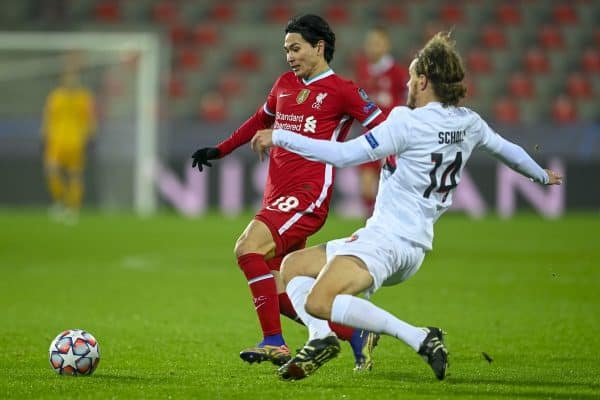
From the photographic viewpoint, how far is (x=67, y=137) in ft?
63.4

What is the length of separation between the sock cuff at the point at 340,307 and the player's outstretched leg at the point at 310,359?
18cm

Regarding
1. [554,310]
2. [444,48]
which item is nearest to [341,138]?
[444,48]

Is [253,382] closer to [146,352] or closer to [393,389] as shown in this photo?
[393,389]

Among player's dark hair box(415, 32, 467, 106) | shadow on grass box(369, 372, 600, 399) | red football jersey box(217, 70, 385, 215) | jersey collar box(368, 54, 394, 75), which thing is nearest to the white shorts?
shadow on grass box(369, 372, 600, 399)

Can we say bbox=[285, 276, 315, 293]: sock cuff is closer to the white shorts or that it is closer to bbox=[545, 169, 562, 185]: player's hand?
the white shorts

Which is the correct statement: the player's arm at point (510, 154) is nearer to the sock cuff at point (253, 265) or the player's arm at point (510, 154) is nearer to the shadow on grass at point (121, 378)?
the sock cuff at point (253, 265)

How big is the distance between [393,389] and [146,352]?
186cm

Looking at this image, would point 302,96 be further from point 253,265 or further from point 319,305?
point 319,305

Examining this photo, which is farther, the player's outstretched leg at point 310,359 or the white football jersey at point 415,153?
the player's outstretched leg at point 310,359

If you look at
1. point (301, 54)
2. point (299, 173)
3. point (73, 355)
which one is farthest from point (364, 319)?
point (301, 54)

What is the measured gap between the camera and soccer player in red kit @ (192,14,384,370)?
20.3ft

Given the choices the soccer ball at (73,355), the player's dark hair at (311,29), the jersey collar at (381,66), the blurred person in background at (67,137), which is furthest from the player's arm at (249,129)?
the blurred person in background at (67,137)

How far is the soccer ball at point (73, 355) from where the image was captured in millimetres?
5777

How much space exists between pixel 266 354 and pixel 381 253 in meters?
0.99
